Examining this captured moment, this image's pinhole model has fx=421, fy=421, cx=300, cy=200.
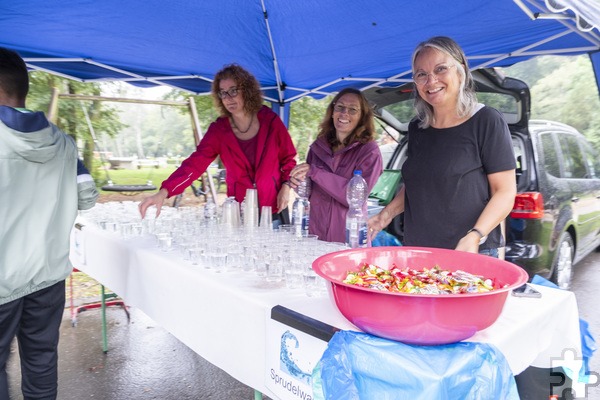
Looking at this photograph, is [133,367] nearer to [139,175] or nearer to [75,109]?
[75,109]

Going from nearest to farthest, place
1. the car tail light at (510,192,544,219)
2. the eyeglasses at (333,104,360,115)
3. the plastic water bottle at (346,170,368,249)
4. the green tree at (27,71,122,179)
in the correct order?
the plastic water bottle at (346,170,368,249)
the eyeglasses at (333,104,360,115)
the car tail light at (510,192,544,219)
the green tree at (27,71,122,179)

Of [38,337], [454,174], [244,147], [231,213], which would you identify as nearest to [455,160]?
[454,174]

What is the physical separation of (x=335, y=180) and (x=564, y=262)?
3.09 m

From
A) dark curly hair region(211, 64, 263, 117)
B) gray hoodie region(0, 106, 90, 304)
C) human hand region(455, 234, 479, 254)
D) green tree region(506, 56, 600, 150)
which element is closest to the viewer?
human hand region(455, 234, 479, 254)

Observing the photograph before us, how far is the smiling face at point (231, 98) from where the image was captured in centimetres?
262

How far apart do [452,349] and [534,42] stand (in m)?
2.59

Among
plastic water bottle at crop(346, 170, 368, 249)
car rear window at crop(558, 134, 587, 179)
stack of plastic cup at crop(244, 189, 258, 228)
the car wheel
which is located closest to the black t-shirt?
plastic water bottle at crop(346, 170, 368, 249)

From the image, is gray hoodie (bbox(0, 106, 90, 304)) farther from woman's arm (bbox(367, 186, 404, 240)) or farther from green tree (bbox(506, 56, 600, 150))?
green tree (bbox(506, 56, 600, 150))

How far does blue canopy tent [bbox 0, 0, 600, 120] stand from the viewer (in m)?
2.56

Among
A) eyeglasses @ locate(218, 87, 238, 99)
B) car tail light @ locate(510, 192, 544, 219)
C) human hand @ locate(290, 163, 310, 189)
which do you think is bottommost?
car tail light @ locate(510, 192, 544, 219)

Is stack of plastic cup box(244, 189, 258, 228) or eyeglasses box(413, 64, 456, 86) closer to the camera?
eyeglasses box(413, 64, 456, 86)

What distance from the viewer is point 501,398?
3.08ft

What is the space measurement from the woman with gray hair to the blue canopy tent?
430mm

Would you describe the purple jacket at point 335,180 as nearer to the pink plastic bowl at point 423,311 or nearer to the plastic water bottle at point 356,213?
the plastic water bottle at point 356,213
